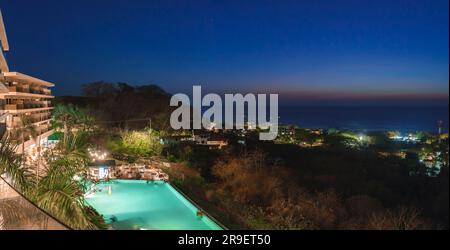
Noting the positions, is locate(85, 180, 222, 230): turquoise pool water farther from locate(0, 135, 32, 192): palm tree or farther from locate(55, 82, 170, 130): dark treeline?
locate(55, 82, 170, 130): dark treeline

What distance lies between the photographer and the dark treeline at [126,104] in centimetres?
2516

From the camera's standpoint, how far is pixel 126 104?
95.5ft

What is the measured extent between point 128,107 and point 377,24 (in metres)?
19.2

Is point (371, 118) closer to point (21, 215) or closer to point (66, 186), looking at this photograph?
point (66, 186)

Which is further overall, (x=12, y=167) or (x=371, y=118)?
(x=371, y=118)

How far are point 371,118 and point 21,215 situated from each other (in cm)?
4132

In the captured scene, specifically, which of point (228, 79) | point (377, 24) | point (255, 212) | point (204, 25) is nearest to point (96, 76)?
point (228, 79)

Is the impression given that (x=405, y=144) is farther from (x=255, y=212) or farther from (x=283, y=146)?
(x=255, y=212)

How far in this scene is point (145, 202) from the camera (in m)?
9.95

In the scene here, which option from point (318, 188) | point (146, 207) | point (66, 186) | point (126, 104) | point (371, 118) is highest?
point (126, 104)

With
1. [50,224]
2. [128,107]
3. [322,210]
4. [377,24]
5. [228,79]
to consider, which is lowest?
[322,210]

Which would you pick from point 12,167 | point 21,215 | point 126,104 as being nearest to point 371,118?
point 126,104

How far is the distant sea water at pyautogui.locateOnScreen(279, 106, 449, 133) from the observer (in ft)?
116

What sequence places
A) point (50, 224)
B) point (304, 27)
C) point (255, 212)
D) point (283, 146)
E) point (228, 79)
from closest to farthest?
point (50, 224), point (255, 212), point (304, 27), point (283, 146), point (228, 79)
